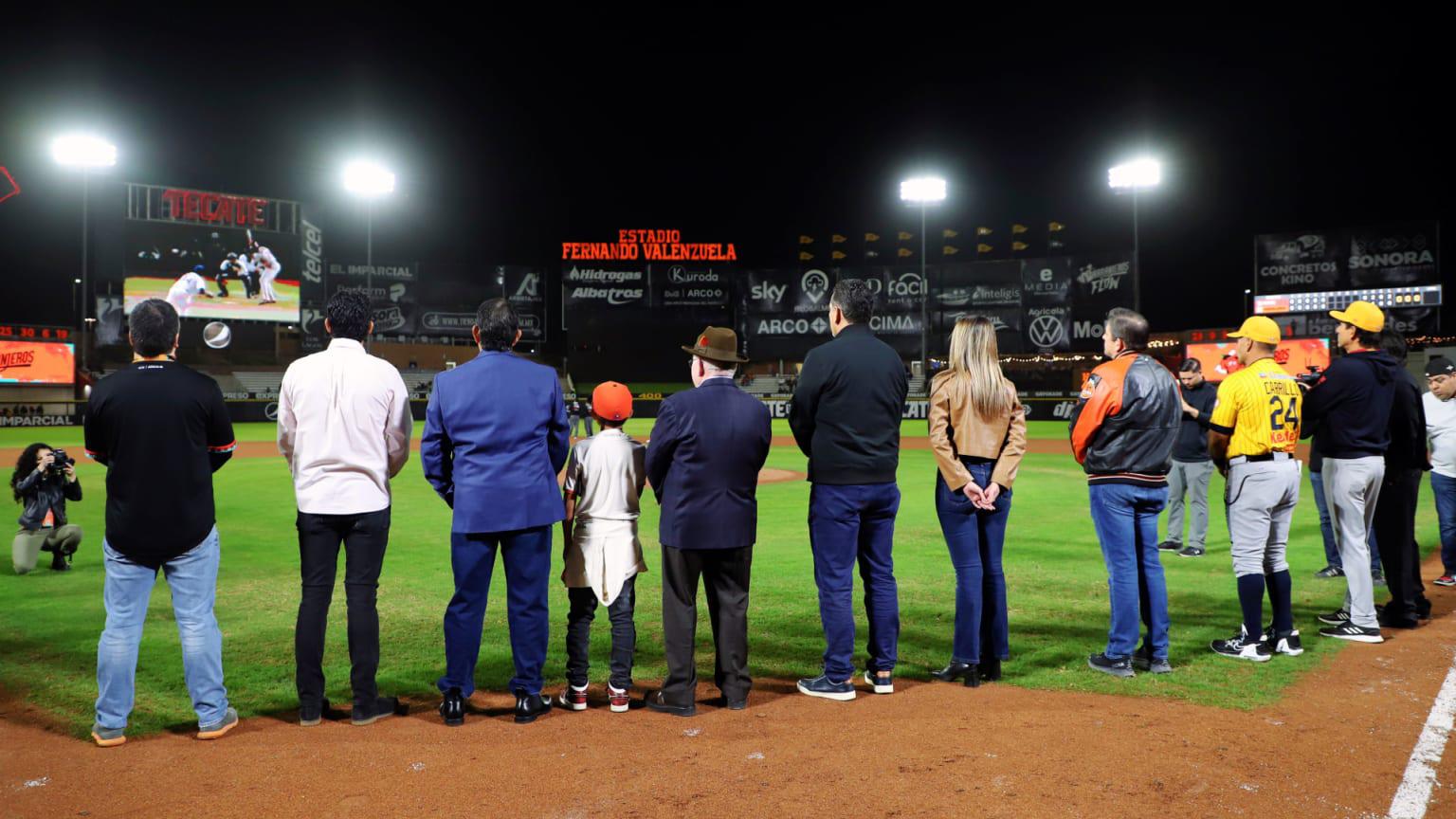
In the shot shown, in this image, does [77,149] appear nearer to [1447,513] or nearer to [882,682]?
[882,682]

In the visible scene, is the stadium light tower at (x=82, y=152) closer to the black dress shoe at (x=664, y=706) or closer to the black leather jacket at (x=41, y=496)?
the black leather jacket at (x=41, y=496)

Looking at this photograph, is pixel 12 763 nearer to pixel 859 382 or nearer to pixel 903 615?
pixel 859 382

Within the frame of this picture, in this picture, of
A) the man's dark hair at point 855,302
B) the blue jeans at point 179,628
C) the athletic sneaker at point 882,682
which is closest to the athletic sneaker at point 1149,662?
the athletic sneaker at point 882,682

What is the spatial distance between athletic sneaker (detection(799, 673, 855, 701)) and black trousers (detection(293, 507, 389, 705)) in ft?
7.17

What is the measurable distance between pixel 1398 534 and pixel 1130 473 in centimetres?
272

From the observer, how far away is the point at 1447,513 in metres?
7.98

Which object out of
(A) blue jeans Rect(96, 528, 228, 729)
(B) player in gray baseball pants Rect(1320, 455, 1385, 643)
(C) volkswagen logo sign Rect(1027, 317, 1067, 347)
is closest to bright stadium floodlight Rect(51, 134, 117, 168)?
(C) volkswagen logo sign Rect(1027, 317, 1067, 347)

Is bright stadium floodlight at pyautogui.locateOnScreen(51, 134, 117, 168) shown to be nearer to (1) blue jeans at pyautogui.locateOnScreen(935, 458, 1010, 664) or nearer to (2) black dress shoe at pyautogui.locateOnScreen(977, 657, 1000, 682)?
(1) blue jeans at pyautogui.locateOnScreen(935, 458, 1010, 664)

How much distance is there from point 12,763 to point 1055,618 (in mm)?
6128

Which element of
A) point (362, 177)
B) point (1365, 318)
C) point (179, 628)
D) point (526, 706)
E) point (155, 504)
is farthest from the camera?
point (362, 177)

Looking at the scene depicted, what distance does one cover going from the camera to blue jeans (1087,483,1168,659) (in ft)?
17.0

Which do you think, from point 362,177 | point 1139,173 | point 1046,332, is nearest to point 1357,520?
point 1046,332

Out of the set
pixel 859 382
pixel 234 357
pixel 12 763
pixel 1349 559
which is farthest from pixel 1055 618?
pixel 234 357

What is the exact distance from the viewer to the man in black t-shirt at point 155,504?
13.3ft
